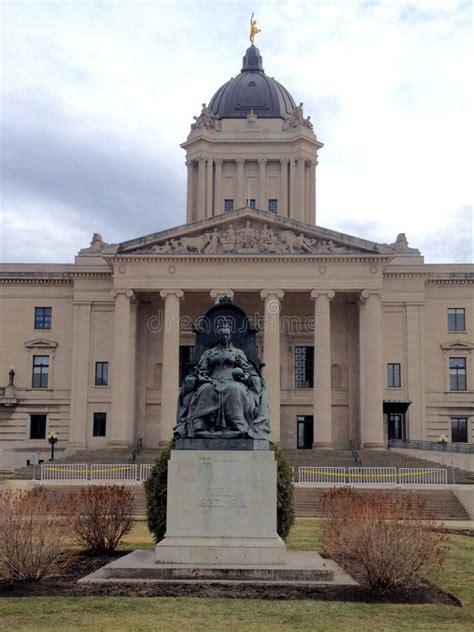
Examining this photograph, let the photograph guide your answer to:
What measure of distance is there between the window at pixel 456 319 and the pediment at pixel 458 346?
1.06 metres

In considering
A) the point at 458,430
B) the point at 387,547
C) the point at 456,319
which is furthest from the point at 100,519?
the point at 456,319

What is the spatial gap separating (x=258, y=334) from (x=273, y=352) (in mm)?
4327

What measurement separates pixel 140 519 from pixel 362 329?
28823mm

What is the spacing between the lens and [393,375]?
63344 mm

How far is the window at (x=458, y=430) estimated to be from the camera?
64438mm

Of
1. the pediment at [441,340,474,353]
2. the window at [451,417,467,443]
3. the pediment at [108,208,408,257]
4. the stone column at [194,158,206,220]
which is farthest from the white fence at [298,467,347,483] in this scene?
the stone column at [194,158,206,220]

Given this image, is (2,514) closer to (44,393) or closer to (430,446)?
(430,446)

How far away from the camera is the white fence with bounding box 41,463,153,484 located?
45.7 metres

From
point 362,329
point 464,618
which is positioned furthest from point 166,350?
point 464,618

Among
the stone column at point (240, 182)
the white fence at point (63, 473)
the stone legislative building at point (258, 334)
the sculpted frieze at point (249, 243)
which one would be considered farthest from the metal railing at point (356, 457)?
the stone column at point (240, 182)

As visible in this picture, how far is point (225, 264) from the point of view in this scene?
2381 inches

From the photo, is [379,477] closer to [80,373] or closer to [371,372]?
[371,372]

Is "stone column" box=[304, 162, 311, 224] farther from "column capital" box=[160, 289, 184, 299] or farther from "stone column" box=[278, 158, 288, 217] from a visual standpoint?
"column capital" box=[160, 289, 184, 299]

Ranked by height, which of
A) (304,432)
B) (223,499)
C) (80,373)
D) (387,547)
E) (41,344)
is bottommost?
(387,547)
